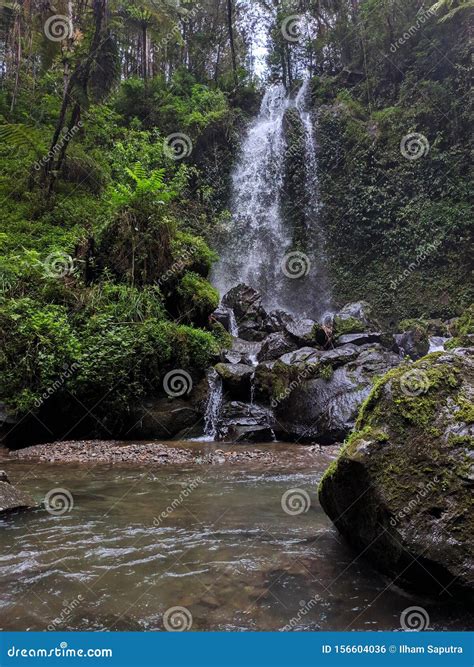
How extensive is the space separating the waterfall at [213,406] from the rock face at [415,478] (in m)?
6.33

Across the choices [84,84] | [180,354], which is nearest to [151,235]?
[180,354]

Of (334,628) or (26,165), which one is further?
(26,165)

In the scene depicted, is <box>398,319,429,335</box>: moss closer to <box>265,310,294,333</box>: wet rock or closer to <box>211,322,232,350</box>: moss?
<box>265,310,294,333</box>: wet rock

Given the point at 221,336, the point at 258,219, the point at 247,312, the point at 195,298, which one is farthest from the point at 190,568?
the point at 258,219

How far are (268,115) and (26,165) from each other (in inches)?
592

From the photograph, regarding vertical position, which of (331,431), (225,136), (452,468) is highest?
(225,136)

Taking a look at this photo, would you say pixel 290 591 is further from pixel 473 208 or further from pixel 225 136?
pixel 225 136

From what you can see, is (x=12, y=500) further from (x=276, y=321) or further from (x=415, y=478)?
(x=276, y=321)

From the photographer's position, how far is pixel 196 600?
314cm

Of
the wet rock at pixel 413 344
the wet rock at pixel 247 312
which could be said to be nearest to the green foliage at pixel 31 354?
the wet rock at pixel 247 312

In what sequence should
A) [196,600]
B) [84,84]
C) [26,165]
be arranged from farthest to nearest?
[26,165]
[84,84]
[196,600]

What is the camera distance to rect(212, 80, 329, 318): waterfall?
68.5 ft

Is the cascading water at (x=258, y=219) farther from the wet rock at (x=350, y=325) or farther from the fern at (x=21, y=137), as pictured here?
the fern at (x=21, y=137)

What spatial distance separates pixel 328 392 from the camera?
10000 mm
